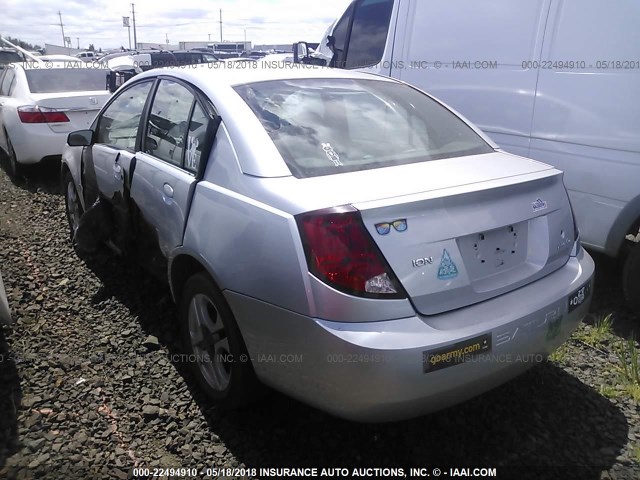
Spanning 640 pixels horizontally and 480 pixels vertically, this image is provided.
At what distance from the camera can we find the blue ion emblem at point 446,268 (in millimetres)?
1987

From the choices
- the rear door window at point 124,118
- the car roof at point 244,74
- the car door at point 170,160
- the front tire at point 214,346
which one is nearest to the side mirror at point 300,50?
the rear door window at point 124,118

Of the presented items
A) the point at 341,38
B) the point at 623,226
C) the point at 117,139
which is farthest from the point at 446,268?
the point at 341,38

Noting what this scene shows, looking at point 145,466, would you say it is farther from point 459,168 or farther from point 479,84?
point 479,84

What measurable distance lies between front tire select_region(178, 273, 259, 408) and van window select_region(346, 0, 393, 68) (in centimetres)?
348

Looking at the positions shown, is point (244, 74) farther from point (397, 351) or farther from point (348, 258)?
point (397, 351)

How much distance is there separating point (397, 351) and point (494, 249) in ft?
2.05

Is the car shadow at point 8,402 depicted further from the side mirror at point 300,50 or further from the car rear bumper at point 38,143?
the side mirror at point 300,50

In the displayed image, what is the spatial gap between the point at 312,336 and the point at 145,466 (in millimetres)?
1007

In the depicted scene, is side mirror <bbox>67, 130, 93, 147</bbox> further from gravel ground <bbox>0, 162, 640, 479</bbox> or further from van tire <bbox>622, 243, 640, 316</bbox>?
van tire <bbox>622, 243, 640, 316</bbox>

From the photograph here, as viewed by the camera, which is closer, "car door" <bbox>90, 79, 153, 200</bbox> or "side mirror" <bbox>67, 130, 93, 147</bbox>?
"car door" <bbox>90, 79, 153, 200</bbox>

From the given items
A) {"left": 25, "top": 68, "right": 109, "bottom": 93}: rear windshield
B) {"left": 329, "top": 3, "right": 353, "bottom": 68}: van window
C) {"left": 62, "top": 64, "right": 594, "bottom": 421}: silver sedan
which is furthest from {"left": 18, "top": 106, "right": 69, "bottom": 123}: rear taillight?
{"left": 62, "top": 64, "right": 594, "bottom": 421}: silver sedan

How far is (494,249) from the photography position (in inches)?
85.0

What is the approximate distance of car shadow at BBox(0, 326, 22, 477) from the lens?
2.42 metres

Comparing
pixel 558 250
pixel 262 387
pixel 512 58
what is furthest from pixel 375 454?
pixel 512 58
